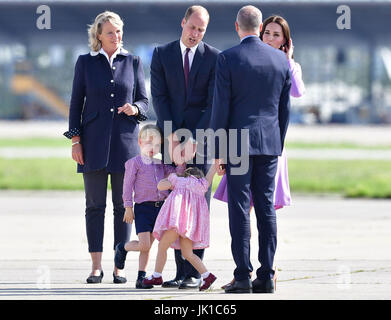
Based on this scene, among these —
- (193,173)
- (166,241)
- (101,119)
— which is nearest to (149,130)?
(193,173)

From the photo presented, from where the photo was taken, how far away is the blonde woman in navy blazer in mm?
7555

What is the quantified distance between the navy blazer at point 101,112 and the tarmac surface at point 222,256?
3.41 feet

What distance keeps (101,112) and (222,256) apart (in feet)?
7.47

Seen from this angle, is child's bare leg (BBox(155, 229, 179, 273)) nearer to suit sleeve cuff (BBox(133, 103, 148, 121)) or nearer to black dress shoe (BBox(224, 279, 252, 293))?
black dress shoe (BBox(224, 279, 252, 293))

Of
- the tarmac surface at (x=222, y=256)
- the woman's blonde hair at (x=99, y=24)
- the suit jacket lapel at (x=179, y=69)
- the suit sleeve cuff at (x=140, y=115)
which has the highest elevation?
the woman's blonde hair at (x=99, y=24)

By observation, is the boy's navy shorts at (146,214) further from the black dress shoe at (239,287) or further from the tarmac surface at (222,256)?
the black dress shoe at (239,287)

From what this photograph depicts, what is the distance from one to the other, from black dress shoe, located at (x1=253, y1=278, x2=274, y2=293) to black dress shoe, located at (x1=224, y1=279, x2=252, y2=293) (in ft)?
0.32

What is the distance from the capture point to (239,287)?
6.77 meters

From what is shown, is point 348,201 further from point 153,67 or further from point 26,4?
point 26,4

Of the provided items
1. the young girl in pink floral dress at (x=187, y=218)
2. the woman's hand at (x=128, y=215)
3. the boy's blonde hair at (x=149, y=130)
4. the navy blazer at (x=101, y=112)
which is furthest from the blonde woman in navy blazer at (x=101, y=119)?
the young girl in pink floral dress at (x=187, y=218)

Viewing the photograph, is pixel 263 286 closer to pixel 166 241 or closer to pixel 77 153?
pixel 166 241

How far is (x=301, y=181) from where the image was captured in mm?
18703

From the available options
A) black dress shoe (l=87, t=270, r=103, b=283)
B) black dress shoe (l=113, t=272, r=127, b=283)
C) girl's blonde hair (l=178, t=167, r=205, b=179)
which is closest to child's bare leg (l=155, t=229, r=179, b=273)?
girl's blonde hair (l=178, t=167, r=205, b=179)

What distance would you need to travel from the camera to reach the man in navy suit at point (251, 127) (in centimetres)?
670
